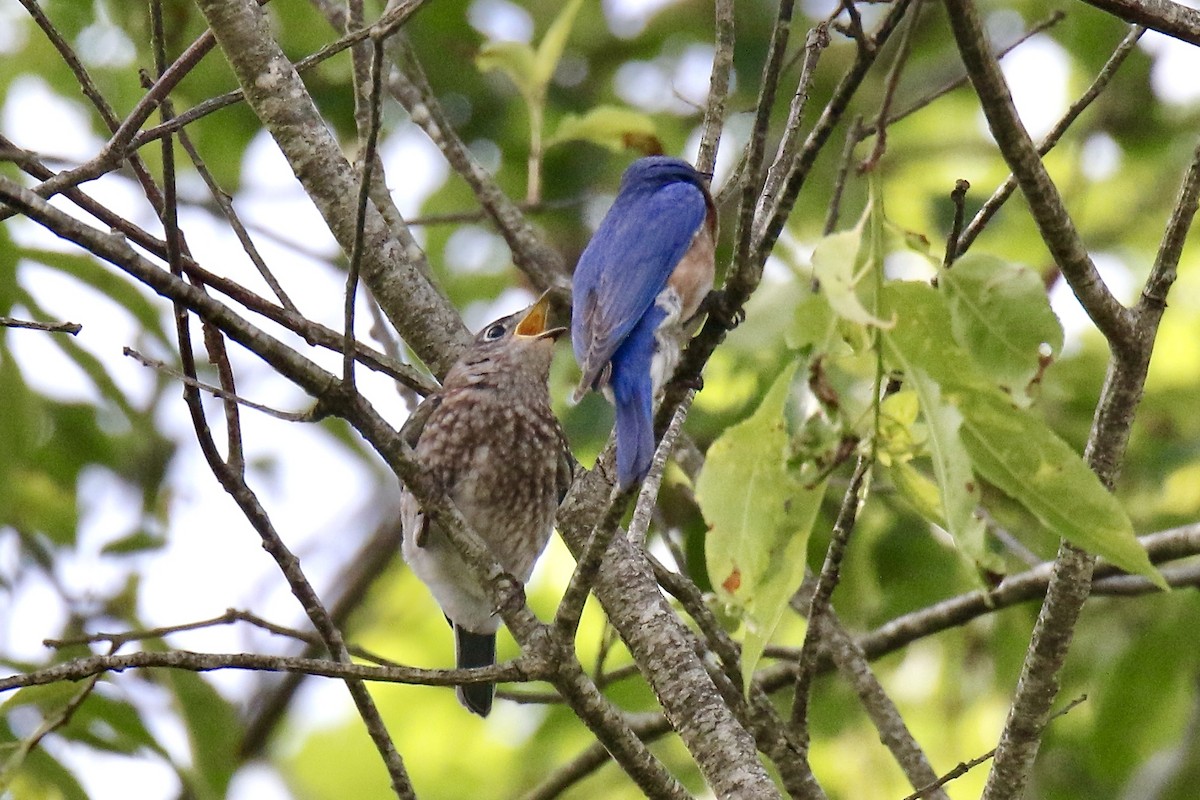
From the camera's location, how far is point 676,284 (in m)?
3.94

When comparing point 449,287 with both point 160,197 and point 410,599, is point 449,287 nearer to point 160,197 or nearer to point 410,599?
point 410,599

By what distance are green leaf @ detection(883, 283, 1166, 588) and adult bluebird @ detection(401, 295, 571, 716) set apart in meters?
2.34

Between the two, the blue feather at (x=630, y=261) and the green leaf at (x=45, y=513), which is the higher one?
the green leaf at (x=45, y=513)

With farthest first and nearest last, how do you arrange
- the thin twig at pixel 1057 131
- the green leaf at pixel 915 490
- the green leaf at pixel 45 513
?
the green leaf at pixel 45 513, the thin twig at pixel 1057 131, the green leaf at pixel 915 490

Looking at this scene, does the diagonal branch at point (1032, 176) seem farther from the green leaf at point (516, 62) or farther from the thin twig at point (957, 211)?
the green leaf at point (516, 62)

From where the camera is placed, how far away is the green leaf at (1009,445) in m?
1.83

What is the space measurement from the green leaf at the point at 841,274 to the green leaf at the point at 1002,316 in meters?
0.20

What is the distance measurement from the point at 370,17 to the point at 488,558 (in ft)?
9.80

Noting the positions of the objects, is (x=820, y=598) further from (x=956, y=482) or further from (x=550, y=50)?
(x=550, y=50)

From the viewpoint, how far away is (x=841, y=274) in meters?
1.80

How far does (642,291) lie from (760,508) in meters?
1.84

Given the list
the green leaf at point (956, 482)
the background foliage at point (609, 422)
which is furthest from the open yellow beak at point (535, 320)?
the green leaf at point (956, 482)

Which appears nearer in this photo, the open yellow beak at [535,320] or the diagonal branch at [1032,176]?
the diagonal branch at [1032,176]

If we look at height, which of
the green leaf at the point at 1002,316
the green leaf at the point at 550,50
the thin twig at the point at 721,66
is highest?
the green leaf at the point at 550,50
